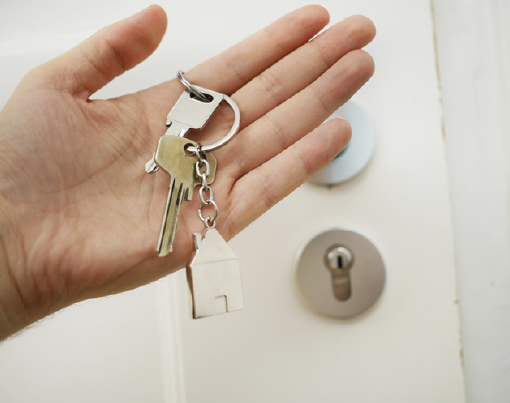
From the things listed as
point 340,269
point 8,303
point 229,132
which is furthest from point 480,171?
point 8,303

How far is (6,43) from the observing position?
616 mm

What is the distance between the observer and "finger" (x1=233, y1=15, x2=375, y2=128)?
55 cm

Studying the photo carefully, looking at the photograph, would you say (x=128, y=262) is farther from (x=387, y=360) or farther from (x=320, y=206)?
(x=387, y=360)

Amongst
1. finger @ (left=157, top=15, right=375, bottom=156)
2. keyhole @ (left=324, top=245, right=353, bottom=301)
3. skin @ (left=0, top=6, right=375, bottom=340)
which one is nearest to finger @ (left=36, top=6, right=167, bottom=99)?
skin @ (left=0, top=6, right=375, bottom=340)

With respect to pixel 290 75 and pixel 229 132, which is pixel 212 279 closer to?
pixel 229 132

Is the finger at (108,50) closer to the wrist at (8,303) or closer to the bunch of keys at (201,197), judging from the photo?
the bunch of keys at (201,197)

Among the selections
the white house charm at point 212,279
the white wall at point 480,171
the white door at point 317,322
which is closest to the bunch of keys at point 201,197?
the white house charm at point 212,279

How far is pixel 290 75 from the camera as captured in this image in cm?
57

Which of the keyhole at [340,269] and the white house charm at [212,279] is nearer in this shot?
the white house charm at [212,279]

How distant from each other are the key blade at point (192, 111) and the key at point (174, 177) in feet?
0.17

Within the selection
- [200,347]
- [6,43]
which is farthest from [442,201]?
[6,43]

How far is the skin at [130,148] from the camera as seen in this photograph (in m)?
0.45

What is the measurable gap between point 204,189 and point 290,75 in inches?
9.0

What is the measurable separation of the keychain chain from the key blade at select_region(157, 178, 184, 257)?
30mm
